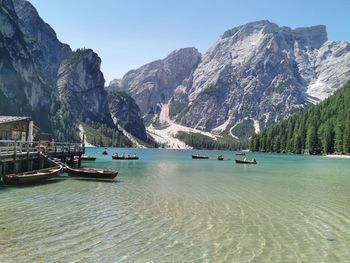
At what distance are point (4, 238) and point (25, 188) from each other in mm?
20567

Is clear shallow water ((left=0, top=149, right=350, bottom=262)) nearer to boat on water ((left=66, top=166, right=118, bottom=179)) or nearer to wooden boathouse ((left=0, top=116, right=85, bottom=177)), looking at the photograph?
wooden boathouse ((left=0, top=116, right=85, bottom=177))

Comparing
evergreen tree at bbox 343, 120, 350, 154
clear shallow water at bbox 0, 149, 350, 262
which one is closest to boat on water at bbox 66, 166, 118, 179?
clear shallow water at bbox 0, 149, 350, 262

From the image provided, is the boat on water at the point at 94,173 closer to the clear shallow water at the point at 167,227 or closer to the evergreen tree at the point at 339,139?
the clear shallow water at the point at 167,227

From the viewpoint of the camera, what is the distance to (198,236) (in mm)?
20828

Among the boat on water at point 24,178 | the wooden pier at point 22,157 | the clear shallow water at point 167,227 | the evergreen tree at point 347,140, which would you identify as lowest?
the clear shallow water at point 167,227


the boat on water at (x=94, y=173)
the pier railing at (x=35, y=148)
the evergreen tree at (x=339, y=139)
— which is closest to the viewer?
the pier railing at (x=35, y=148)

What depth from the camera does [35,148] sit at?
5612cm

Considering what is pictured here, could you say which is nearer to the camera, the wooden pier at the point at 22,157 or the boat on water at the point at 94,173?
the wooden pier at the point at 22,157

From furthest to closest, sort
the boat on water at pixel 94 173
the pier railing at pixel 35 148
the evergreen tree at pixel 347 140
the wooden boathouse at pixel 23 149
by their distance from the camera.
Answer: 1. the evergreen tree at pixel 347 140
2. the boat on water at pixel 94 173
3. the pier railing at pixel 35 148
4. the wooden boathouse at pixel 23 149

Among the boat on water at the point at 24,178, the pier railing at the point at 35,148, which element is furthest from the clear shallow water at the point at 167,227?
the pier railing at the point at 35,148

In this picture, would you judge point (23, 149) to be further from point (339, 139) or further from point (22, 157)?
point (339, 139)

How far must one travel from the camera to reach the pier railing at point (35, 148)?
45.2 metres

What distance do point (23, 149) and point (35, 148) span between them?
3.05 m

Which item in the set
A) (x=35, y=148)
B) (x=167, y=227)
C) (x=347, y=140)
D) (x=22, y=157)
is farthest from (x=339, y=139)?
(x=167, y=227)
